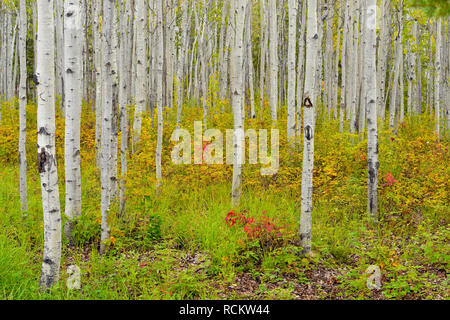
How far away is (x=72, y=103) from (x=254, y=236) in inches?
119

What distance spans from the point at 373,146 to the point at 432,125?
8419mm

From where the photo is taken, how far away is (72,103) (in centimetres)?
461

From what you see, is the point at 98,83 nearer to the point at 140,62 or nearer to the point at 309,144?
the point at 140,62

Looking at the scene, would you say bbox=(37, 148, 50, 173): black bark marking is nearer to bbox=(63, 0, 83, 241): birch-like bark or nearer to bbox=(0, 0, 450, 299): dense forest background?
bbox=(0, 0, 450, 299): dense forest background

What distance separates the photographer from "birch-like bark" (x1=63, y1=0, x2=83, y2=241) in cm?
427

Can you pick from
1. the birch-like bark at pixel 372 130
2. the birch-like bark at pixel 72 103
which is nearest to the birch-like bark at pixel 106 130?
the birch-like bark at pixel 72 103

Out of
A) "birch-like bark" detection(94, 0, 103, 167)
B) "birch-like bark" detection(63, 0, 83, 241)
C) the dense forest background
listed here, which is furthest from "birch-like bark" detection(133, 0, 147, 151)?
"birch-like bark" detection(63, 0, 83, 241)

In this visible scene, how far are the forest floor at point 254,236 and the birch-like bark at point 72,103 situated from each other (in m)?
0.30

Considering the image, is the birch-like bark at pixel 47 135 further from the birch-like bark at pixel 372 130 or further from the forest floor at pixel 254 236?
the birch-like bark at pixel 372 130

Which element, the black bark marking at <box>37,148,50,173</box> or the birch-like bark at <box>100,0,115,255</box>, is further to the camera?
the birch-like bark at <box>100,0,115,255</box>

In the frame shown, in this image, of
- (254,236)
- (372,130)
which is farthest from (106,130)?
(372,130)

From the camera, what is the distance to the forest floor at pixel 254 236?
4.09m

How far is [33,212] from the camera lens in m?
6.00

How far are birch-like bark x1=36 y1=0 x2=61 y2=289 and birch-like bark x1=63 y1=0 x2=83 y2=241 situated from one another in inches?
21.6
